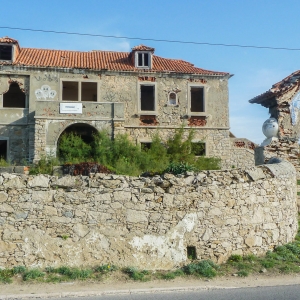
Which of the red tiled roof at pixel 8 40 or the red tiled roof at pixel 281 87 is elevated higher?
the red tiled roof at pixel 8 40

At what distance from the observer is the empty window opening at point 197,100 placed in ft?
74.5

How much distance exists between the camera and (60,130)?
19422 millimetres

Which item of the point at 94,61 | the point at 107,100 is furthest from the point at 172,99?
the point at 94,61

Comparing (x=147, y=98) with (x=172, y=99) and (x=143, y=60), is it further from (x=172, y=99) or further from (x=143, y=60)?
(x=143, y=60)

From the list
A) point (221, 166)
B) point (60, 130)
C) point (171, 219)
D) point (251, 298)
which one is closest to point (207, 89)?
point (221, 166)

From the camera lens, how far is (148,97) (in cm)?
2311

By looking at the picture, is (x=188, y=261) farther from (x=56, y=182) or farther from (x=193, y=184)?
(x=56, y=182)

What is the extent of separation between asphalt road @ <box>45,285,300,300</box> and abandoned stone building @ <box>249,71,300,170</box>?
652 cm

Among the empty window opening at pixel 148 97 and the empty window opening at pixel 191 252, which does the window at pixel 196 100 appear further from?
the empty window opening at pixel 191 252

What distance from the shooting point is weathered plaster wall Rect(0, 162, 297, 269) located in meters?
7.77

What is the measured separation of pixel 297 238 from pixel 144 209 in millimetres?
4580

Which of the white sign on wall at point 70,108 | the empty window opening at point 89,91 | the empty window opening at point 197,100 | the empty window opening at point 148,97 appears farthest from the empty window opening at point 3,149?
the empty window opening at point 197,100

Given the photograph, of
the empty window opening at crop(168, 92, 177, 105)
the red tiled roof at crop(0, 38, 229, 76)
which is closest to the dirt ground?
the empty window opening at crop(168, 92, 177, 105)

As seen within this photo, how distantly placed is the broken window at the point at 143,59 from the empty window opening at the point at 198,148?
5.43 metres
